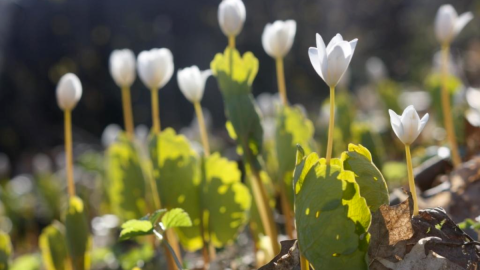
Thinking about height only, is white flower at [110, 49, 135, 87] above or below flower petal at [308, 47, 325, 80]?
above

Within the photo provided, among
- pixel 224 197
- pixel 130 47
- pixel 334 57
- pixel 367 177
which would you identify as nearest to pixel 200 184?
pixel 224 197

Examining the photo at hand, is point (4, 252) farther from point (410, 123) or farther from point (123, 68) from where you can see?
point (410, 123)

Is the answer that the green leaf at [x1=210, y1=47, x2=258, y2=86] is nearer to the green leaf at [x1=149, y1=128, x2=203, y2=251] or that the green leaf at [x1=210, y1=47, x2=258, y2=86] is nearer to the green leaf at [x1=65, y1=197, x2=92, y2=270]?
the green leaf at [x1=149, y1=128, x2=203, y2=251]

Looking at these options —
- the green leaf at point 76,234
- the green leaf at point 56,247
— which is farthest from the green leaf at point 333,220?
the green leaf at point 56,247

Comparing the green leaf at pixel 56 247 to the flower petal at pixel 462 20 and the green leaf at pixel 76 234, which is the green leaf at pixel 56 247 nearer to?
the green leaf at pixel 76 234

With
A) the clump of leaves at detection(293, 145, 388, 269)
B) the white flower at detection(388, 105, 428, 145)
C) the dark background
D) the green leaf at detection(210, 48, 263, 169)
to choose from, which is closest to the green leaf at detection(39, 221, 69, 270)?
the green leaf at detection(210, 48, 263, 169)
